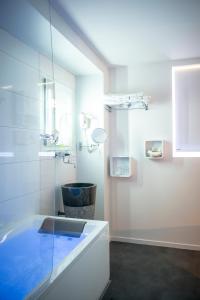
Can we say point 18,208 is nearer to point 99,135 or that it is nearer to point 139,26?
point 99,135

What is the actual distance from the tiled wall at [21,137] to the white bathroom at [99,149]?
1 centimetres

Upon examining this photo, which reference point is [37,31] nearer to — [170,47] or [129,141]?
[170,47]

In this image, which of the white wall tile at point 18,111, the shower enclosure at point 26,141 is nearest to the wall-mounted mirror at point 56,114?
the shower enclosure at point 26,141

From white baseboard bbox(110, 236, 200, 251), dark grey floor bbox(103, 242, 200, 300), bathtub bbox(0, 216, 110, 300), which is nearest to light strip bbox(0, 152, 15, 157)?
bathtub bbox(0, 216, 110, 300)

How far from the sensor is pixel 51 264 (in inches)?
68.8

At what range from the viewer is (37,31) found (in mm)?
2043

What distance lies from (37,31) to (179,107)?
2.00 meters

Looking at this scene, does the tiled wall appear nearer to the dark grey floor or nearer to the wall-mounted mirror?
the wall-mounted mirror

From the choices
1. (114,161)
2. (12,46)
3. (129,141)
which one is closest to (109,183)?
(114,161)

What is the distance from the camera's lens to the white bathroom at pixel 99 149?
6.35 ft

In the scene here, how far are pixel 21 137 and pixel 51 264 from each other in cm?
116

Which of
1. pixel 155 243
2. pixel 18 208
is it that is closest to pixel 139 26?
pixel 18 208

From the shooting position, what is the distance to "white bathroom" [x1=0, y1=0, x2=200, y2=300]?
6.35 ft

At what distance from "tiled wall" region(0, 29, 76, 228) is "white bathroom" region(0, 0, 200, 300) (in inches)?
0.5
